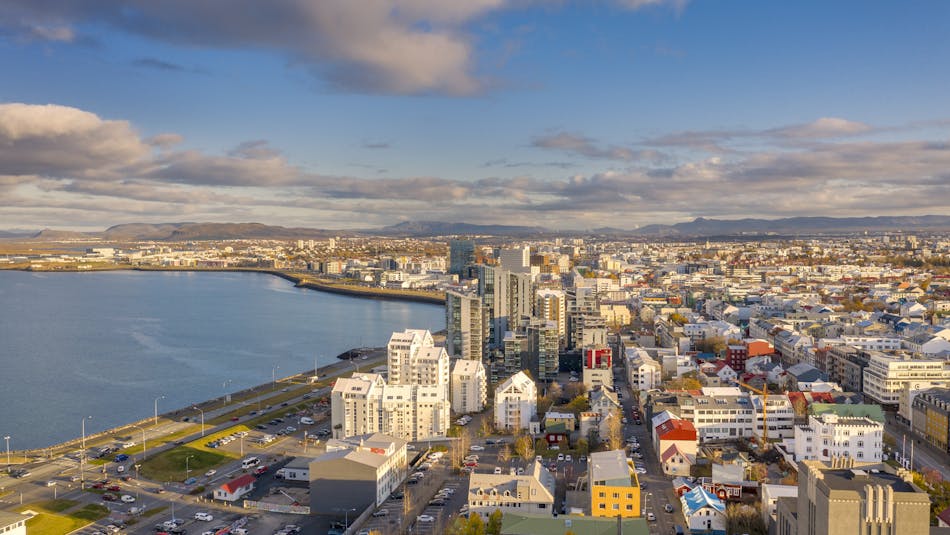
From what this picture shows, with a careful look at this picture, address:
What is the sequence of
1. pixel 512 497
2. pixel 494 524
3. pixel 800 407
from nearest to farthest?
pixel 494 524 < pixel 512 497 < pixel 800 407

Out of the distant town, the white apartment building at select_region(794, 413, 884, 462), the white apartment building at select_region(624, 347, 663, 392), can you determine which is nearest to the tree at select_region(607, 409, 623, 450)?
the distant town

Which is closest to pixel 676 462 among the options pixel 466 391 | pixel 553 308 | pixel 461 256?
pixel 466 391

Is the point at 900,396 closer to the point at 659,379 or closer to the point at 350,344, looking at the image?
the point at 659,379

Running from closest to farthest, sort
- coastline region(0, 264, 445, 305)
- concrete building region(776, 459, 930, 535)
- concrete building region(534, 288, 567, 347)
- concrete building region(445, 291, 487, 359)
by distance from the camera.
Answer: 1. concrete building region(776, 459, 930, 535)
2. concrete building region(445, 291, 487, 359)
3. concrete building region(534, 288, 567, 347)
4. coastline region(0, 264, 445, 305)

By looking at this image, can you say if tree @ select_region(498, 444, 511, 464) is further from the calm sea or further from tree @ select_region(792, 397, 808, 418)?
the calm sea

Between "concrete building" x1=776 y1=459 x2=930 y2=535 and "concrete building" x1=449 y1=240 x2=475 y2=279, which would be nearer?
"concrete building" x1=776 y1=459 x2=930 y2=535

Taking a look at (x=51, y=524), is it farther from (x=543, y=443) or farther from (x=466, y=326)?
(x=466, y=326)
